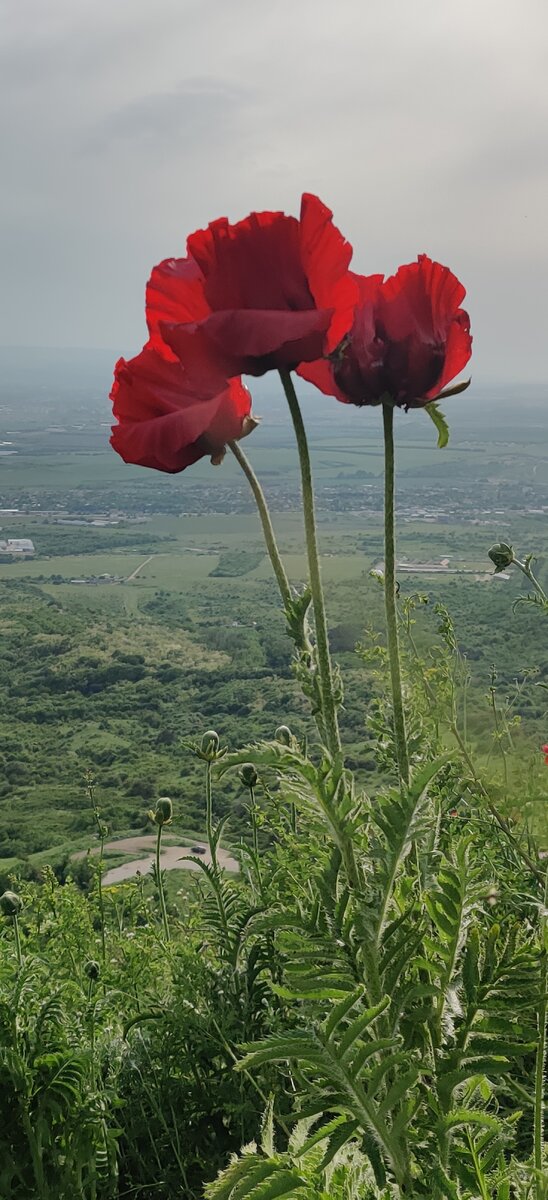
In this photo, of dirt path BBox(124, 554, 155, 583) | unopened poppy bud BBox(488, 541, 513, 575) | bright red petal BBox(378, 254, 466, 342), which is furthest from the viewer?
dirt path BBox(124, 554, 155, 583)

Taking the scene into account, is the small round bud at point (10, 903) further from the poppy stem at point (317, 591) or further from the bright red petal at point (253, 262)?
the bright red petal at point (253, 262)

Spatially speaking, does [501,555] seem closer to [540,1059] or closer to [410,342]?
[410,342]

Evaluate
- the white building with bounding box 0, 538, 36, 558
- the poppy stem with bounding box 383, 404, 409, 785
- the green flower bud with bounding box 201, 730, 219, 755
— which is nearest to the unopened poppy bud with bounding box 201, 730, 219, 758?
the green flower bud with bounding box 201, 730, 219, 755

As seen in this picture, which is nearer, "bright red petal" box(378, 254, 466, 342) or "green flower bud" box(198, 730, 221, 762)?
"bright red petal" box(378, 254, 466, 342)

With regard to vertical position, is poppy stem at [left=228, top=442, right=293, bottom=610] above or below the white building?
above

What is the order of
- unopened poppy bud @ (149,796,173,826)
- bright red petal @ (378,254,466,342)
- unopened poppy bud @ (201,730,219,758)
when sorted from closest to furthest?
bright red petal @ (378,254,466,342), unopened poppy bud @ (201,730,219,758), unopened poppy bud @ (149,796,173,826)

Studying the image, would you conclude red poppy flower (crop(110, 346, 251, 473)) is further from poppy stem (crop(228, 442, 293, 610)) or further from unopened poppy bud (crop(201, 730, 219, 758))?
unopened poppy bud (crop(201, 730, 219, 758))

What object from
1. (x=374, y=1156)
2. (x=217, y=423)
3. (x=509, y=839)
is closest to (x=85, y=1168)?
(x=509, y=839)
